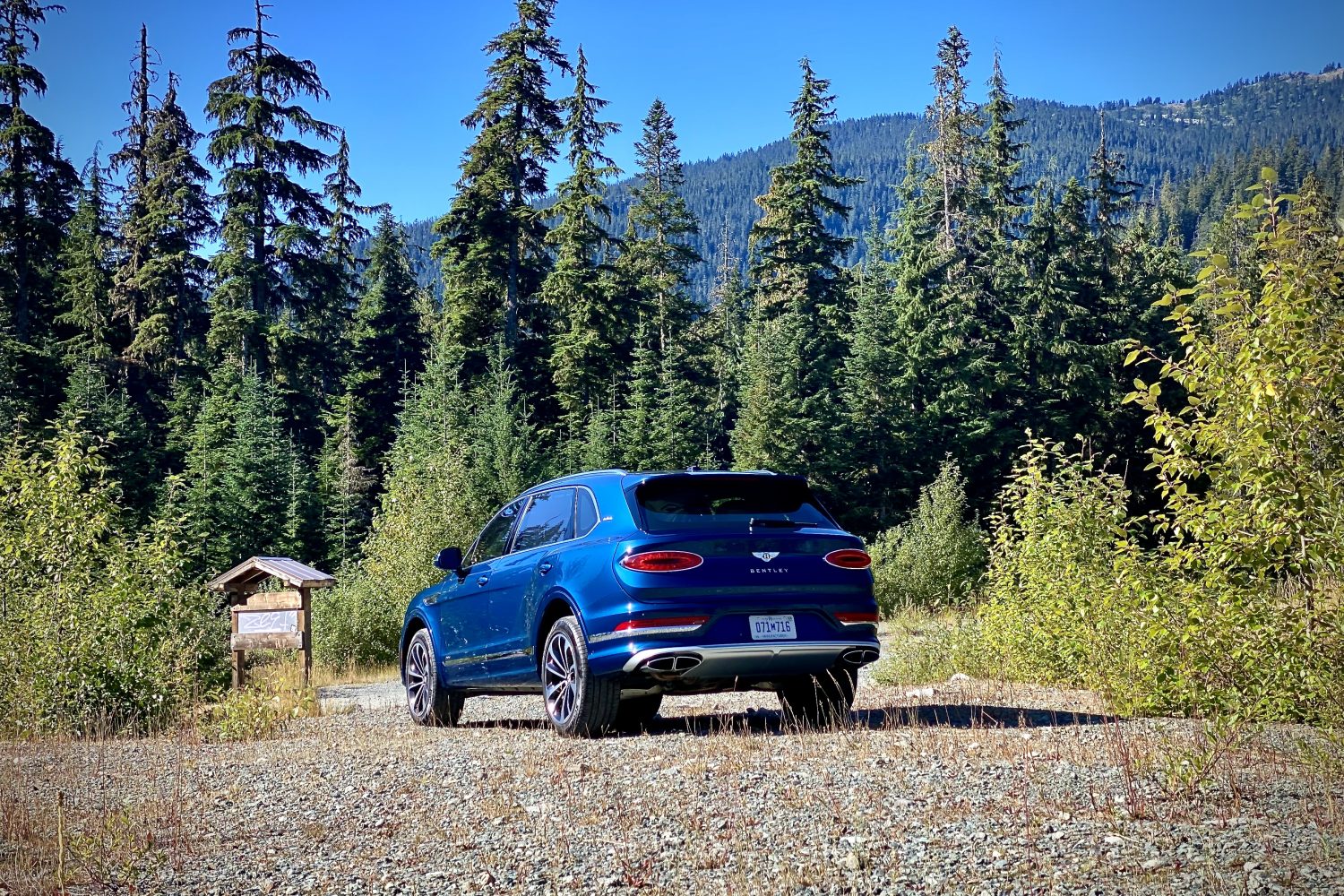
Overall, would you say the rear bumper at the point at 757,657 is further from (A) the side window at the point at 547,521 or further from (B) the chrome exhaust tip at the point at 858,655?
(A) the side window at the point at 547,521

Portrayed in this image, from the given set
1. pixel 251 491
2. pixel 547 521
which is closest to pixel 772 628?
pixel 547 521

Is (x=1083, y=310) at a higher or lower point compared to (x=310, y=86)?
lower

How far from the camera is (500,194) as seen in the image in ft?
187

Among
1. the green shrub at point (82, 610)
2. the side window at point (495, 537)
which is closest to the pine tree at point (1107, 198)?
the green shrub at point (82, 610)

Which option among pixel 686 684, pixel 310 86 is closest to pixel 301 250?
pixel 310 86

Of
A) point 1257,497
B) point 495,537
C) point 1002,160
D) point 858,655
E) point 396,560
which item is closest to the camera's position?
point 1257,497

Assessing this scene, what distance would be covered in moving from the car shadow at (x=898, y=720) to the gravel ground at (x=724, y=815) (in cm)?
7

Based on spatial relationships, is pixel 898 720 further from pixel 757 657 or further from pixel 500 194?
pixel 500 194

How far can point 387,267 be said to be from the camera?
230 ft

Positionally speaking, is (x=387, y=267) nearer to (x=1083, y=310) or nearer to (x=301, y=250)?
(x=301, y=250)

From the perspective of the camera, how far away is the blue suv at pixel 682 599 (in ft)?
27.2

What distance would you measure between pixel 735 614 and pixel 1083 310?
182 ft

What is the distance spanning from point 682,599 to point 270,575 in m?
11.8

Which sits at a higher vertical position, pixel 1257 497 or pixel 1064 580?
pixel 1257 497
